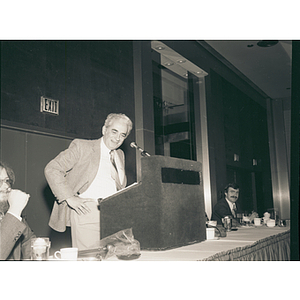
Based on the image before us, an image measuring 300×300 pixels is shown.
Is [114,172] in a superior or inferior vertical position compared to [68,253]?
superior

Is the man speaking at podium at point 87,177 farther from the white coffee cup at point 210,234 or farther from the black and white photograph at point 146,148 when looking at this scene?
the white coffee cup at point 210,234

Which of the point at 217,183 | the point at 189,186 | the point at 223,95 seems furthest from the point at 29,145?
the point at 223,95

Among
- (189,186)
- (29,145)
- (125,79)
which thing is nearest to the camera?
(189,186)

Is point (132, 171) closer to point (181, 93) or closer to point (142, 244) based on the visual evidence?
point (181, 93)

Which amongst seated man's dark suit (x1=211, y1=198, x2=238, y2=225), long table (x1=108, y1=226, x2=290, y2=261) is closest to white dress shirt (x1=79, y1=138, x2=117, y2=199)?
long table (x1=108, y1=226, x2=290, y2=261)

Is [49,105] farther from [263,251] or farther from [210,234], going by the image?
[263,251]

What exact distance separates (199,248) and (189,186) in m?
0.34

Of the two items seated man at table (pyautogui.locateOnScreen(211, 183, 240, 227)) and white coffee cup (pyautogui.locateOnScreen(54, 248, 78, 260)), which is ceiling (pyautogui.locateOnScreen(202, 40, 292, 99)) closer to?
seated man at table (pyautogui.locateOnScreen(211, 183, 240, 227))

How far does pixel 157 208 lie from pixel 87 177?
3.70 feet

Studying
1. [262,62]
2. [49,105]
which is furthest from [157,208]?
[262,62]

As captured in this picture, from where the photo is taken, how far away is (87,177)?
2533 mm

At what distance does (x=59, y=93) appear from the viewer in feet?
9.45

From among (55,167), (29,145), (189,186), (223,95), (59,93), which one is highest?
(223,95)
